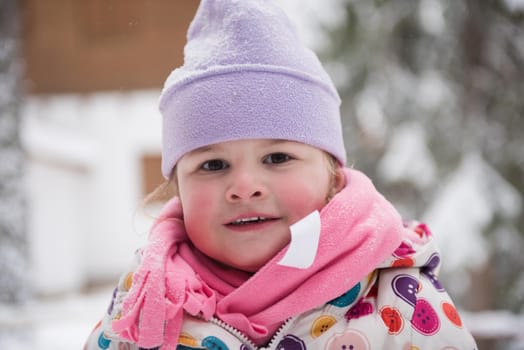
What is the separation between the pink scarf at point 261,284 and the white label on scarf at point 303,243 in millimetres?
31

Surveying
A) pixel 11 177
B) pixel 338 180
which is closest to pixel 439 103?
pixel 11 177

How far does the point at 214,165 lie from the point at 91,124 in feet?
34.0

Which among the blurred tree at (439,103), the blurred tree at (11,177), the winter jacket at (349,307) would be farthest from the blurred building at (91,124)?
the blurred tree at (439,103)

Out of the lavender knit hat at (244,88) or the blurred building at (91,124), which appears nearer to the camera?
the lavender knit hat at (244,88)

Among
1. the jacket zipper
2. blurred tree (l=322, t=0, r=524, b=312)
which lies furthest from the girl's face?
blurred tree (l=322, t=0, r=524, b=312)

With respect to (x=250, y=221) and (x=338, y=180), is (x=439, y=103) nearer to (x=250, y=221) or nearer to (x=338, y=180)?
(x=338, y=180)

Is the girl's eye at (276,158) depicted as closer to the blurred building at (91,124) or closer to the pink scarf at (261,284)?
the pink scarf at (261,284)

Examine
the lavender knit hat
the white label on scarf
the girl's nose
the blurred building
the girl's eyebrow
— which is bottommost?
the blurred building

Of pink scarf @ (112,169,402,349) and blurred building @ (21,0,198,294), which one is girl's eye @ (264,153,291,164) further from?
blurred building @ (21,0,198,294)

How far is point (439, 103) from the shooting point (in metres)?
3.38

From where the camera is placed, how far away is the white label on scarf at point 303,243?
2.85 feet

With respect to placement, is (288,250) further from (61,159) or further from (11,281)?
(61,159)

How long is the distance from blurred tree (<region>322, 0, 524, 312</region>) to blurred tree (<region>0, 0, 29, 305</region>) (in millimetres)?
1723

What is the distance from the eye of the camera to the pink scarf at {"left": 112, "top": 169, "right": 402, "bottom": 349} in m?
0.87
